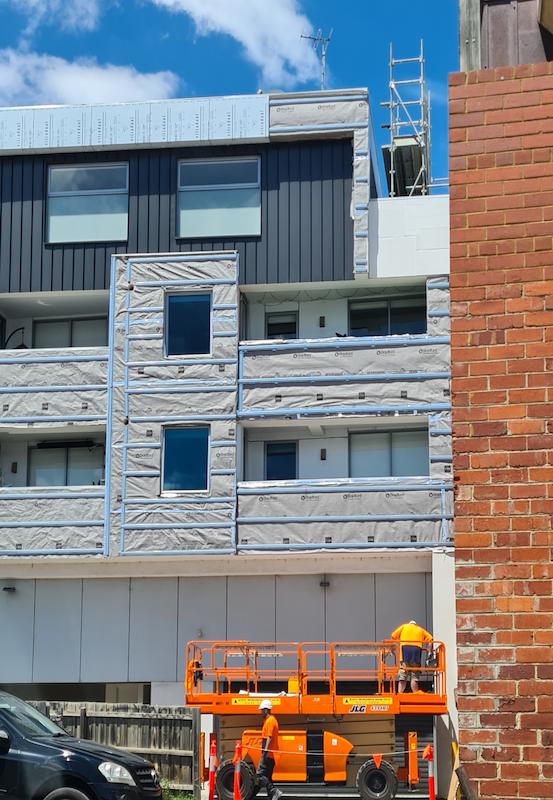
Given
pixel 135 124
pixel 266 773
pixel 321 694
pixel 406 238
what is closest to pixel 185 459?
pixel 406 238

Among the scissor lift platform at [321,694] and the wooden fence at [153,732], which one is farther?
the scissor lift platform at [321,694]

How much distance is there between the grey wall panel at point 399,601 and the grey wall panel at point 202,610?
11.2 feet

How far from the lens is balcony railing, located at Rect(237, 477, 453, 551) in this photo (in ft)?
90.5

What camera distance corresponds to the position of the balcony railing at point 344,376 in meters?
28.2

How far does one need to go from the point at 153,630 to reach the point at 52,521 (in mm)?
3293

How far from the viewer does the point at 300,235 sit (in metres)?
29.3

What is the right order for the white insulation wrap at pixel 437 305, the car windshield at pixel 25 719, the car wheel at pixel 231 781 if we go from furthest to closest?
the white insulation wrap at pixel 437 305, the car wheel at pixel 231 781, the car windshield at pixel 25 719

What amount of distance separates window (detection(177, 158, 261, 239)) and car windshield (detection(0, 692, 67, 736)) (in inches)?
596

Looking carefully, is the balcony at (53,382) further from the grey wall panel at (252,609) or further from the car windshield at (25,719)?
the car windshield at (25,719)

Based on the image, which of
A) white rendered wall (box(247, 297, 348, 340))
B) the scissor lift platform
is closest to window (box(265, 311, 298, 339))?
white rendered wall (box(247, 297, 348, 340))

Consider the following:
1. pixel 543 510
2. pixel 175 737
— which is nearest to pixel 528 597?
pixel 543 510

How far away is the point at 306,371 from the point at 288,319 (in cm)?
218

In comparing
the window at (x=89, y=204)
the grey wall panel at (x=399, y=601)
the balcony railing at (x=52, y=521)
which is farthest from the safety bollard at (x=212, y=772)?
the window at (x=89, y=204)

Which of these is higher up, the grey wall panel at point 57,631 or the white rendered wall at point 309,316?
the white rendered wall at point 309,316
